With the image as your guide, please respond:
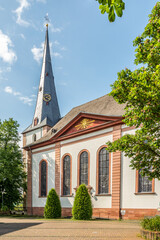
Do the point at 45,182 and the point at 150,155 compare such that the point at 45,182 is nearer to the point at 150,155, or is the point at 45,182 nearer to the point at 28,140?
the point at 28,140

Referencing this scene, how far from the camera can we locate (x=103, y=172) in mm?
22219

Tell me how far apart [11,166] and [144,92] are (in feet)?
82.0

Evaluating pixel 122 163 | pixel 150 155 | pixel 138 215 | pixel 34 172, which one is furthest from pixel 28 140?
pixel 150 155

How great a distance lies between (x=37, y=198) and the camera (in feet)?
95.2

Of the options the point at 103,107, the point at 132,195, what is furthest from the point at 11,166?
the point at 132,195

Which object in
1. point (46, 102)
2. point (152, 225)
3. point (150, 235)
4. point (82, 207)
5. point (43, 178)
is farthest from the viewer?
point (46, 102)

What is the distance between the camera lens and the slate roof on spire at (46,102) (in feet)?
124

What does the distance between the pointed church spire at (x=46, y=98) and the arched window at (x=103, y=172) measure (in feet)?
50.6

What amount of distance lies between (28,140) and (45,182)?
36.6 ft

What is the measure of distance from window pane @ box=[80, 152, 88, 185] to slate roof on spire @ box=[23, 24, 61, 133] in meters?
12.9

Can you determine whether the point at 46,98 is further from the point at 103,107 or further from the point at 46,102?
the point at 103,107

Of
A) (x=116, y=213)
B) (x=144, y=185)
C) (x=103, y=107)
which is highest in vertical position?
(x=103, y=107)

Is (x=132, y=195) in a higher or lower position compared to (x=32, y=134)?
lower

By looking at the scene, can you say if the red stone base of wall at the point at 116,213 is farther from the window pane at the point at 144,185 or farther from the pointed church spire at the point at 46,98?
the pointed church spire at the point at 46,98
